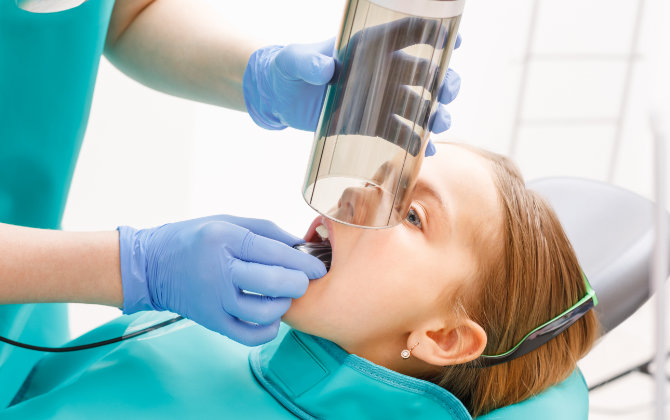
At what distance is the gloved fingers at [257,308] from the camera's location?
41.9 inches

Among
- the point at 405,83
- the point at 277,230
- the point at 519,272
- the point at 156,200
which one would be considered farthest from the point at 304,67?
the point at 156,200

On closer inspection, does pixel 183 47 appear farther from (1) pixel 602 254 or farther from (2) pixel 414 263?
(1) pixel 602 254

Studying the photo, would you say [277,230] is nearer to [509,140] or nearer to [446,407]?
[446,407]

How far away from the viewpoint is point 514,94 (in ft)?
11.7

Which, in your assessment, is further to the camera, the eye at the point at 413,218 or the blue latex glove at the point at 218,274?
the eye at the point at 413,218

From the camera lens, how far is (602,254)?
1.52 meters

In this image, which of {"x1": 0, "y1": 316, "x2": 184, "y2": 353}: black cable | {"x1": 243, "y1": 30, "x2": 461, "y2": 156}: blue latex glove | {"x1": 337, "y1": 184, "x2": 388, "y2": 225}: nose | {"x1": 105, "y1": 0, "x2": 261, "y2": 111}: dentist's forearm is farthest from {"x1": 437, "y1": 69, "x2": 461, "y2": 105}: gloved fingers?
{"x1": 0, "y1": 316, "x2": 184, "y2": 353}: black cable

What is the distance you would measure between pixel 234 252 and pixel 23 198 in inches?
17.5

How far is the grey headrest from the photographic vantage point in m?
1.46

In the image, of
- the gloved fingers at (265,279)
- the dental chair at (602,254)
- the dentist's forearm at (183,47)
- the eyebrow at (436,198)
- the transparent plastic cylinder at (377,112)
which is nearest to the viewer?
the transparent plastic cylinder at (377,112)

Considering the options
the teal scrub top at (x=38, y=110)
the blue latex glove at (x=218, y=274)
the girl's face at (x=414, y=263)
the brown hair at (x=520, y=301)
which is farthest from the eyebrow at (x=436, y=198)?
the teal scrub top at (x=38, y=110)

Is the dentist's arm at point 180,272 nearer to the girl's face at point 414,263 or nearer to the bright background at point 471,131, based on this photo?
the girl's face at point 414,263

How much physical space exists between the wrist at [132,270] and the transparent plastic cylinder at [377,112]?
0.29m

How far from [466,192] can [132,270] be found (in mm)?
570
